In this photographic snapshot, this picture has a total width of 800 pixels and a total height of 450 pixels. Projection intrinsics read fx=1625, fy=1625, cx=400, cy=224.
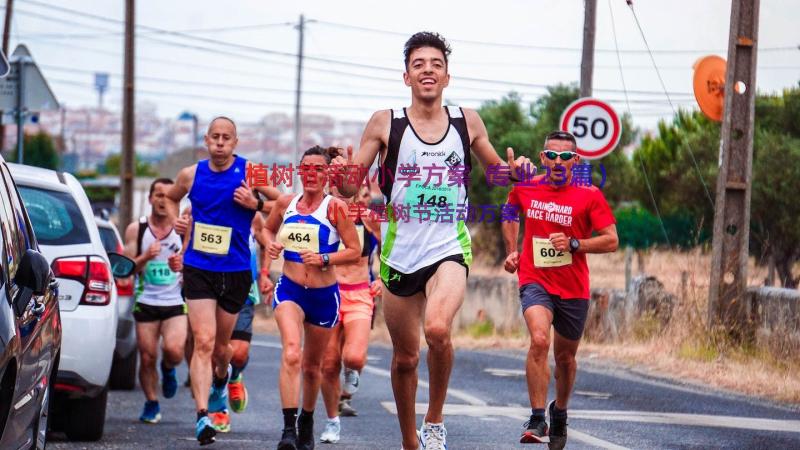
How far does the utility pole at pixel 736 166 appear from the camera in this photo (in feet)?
57.5

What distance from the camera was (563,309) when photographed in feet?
34.0

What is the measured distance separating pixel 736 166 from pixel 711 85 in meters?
1.13

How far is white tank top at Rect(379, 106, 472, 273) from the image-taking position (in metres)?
8.37

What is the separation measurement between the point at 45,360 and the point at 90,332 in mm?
3060

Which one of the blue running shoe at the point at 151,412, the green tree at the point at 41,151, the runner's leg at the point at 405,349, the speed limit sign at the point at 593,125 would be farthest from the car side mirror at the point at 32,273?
the green tree at the point at 41,151

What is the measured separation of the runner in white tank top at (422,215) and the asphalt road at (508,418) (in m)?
1.79

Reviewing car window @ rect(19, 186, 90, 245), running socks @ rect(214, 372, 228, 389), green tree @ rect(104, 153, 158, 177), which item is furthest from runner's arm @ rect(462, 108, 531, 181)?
green tree @ rect(104, 153, 158, 177)

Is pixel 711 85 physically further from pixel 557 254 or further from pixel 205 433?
pixel 205 433

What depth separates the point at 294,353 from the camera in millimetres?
9930

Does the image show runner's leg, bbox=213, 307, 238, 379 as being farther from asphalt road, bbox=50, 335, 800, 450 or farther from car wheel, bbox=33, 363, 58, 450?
car wheel, bbox=33, 363, 58, 450

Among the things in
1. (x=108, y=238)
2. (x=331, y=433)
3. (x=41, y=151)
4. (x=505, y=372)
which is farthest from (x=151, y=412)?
(x=41, y=151)

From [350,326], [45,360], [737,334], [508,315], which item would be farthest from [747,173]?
[45,360]

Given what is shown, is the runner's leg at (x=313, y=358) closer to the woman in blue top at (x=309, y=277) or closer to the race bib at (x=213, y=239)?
the woman in blue top at (x=309, y=277)

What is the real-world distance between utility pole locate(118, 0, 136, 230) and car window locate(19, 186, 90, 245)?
22.8 metres
